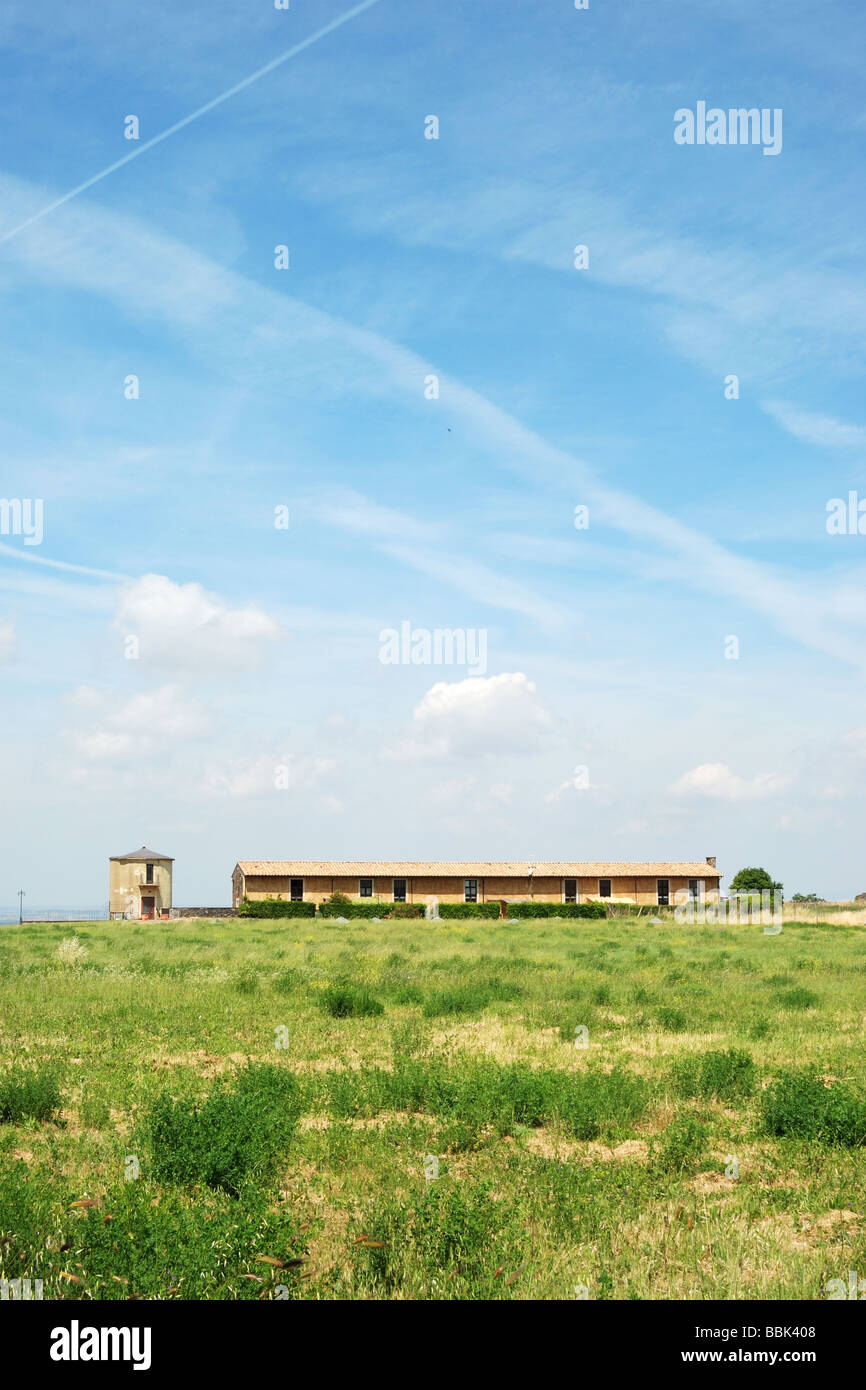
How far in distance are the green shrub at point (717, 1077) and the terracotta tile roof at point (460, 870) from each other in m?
61.2

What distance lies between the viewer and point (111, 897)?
233 feet

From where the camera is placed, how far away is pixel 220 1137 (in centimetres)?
819

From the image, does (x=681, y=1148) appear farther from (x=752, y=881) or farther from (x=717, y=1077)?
(x=752, y=881)

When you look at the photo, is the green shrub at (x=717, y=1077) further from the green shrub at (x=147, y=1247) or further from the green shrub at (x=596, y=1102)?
the green shrub at (x=147, y=1247)

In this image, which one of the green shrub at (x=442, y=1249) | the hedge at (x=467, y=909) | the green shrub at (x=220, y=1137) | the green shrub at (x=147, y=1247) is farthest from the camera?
the hedge at (x=467, y=909)

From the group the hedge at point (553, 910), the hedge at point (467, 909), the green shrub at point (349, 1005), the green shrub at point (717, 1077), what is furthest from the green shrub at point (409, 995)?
the hedge at point (553, 910)

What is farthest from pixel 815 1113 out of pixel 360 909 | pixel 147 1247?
pixel 360 909

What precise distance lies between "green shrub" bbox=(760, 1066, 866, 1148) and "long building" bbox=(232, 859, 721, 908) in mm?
62358

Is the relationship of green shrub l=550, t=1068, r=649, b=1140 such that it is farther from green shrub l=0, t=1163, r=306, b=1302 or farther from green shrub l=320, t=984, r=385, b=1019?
green shrub l=320, t=984, r=385, b=1019

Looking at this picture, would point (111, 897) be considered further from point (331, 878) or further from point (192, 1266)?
point (192, 1266)

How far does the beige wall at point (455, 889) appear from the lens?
71.1 metres

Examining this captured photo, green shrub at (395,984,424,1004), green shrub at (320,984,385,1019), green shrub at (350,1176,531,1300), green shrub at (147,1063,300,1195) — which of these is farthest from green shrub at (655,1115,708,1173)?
green shrub at (395,984,424,1004)

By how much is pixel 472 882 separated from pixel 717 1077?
2480 inches

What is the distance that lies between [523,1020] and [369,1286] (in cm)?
1065
